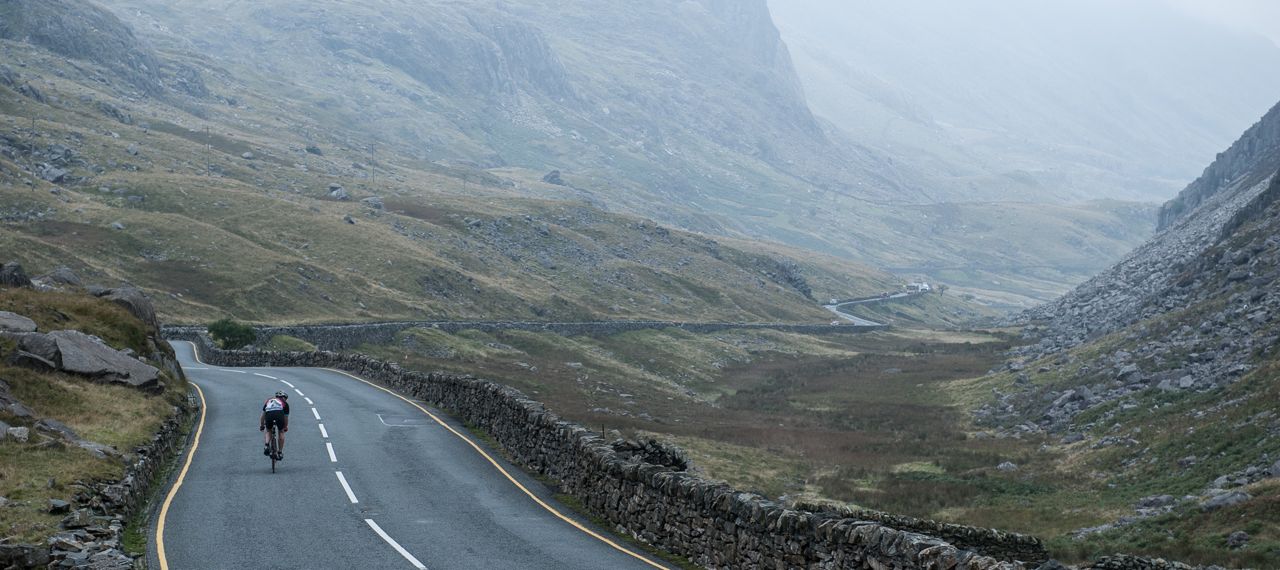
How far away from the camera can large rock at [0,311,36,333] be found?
33594 millimetres

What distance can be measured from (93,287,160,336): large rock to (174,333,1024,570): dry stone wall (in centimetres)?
1898

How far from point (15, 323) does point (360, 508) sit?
16460 mm

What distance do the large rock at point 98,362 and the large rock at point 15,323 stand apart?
76 cm

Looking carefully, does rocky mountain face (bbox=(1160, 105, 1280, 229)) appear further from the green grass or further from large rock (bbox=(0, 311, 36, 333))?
large rock (bbox=(0, 311, 36, 333))

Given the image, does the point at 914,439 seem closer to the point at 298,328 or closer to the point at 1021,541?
the point at 1021,541

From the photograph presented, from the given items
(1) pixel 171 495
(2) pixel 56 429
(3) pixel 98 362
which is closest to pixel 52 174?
(3) pixel 98 362

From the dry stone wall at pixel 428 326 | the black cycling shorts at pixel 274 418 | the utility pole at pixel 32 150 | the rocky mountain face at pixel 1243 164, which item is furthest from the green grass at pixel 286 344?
the rocky mountain face at pixel 1243 164

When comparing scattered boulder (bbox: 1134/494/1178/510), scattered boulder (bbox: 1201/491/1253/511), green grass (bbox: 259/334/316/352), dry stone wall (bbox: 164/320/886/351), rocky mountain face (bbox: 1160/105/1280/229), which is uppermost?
rocky mountain face (bbox: 1160/105/1280/229)

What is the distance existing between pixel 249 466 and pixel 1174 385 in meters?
41.2

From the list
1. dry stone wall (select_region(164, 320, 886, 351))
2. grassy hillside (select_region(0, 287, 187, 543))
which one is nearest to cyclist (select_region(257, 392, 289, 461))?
grassy hillside (select_region(0, 287, 187, 543))

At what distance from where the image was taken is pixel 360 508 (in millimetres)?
25625

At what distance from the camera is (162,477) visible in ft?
93.6

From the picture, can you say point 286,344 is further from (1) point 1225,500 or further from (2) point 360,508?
(1) point 1225,500

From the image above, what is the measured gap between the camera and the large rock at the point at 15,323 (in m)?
33.6
